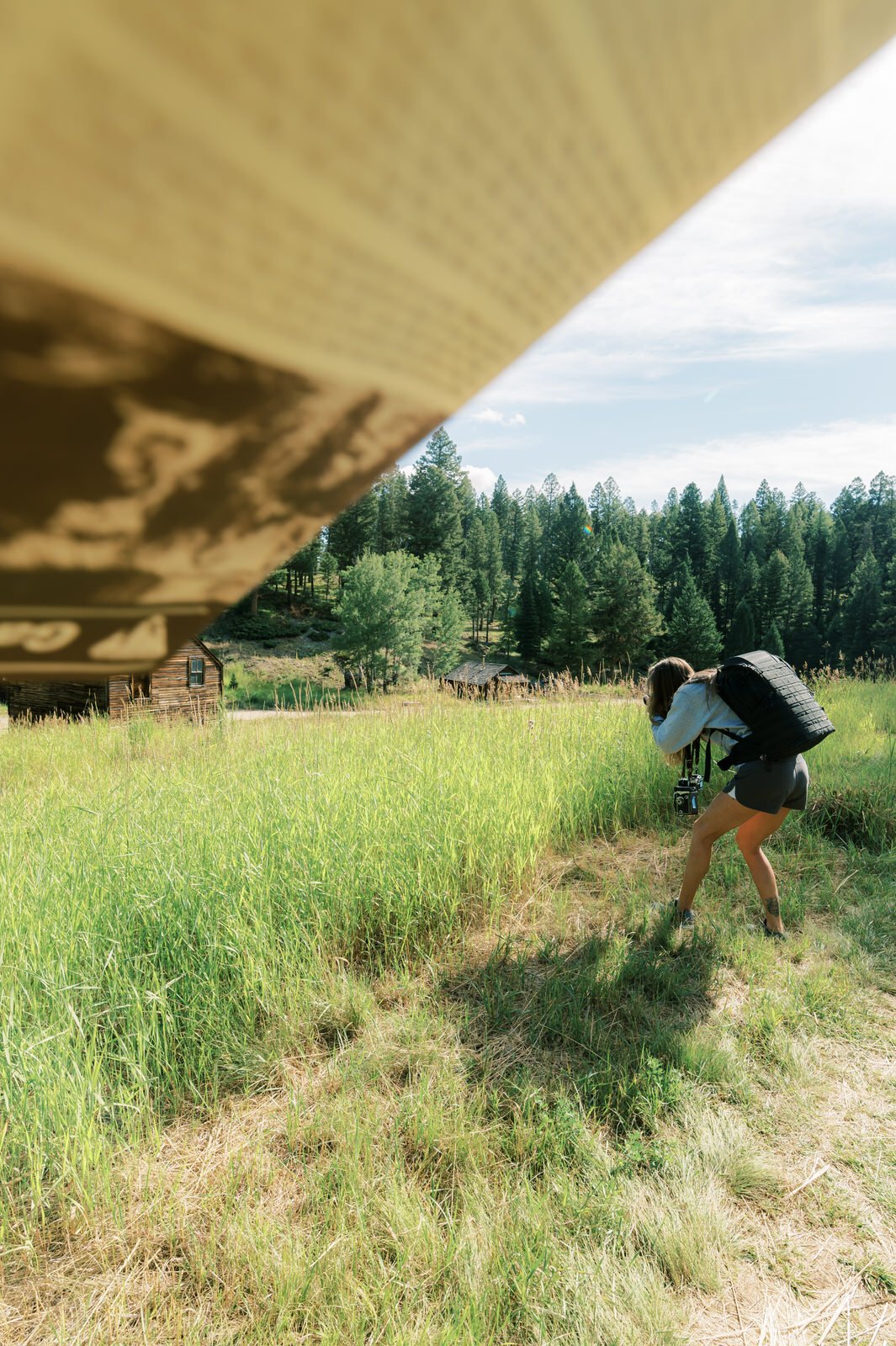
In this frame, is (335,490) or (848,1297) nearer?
(335,490)

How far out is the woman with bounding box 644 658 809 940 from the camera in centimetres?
299

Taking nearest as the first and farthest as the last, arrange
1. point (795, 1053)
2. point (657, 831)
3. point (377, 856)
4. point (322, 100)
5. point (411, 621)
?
1. point (322, 100)
2. point (795, 1053)
3. point (377, 856)
4. point (657, 831)
5. point (411, 621)

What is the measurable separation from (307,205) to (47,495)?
0.08 m

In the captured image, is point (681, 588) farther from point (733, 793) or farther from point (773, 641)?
point (733, 793)

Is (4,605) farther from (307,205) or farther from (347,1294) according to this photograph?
(347,1294)

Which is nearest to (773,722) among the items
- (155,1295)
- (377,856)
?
(377,856)

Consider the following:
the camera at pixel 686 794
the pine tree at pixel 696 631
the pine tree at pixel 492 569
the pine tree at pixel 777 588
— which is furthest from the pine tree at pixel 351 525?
the pine tree at pixel 777 588

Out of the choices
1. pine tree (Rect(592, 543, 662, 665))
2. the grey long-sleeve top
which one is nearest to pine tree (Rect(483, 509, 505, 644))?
pine tree (Rect(592, 543, 662, 665))

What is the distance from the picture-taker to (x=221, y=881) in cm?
288

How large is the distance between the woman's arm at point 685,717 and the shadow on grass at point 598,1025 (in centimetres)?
84

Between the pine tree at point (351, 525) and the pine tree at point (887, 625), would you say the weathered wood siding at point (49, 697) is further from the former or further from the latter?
the pine tree at point (887, 625)

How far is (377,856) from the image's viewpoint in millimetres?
3340

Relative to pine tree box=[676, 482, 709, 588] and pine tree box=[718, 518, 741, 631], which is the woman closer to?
pine tree box=[718, 518, 741, 631]

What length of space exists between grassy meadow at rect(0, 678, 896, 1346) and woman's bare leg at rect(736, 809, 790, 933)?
0.13m
